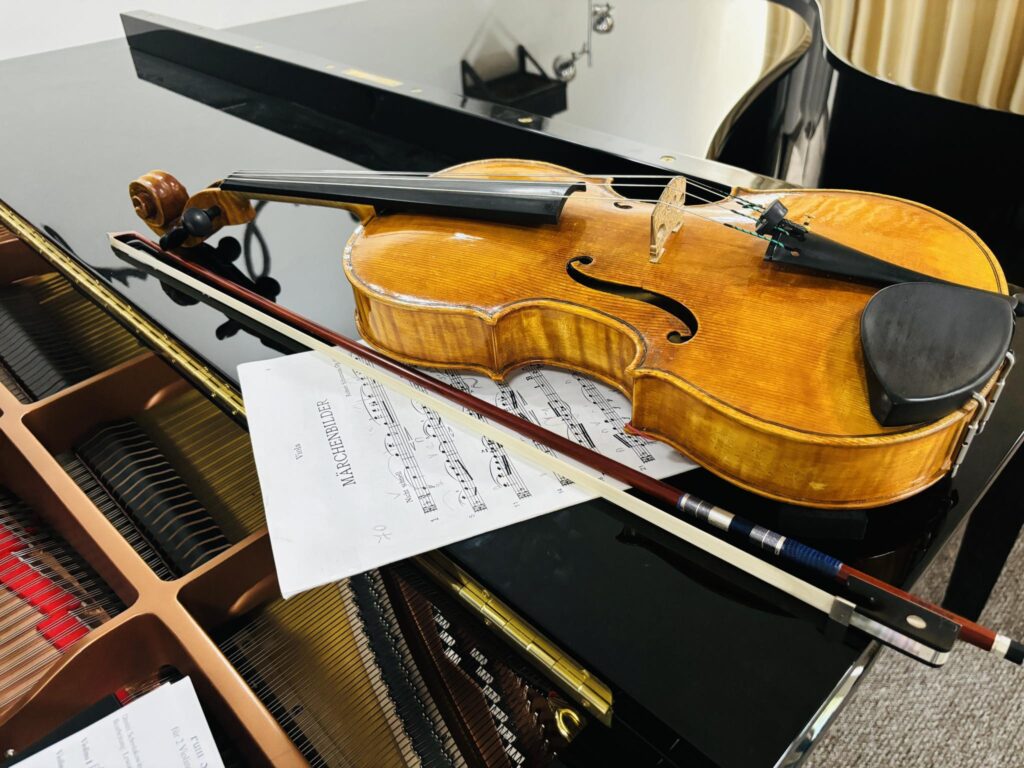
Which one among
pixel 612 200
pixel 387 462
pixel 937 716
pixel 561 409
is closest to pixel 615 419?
A: pixel 561 409

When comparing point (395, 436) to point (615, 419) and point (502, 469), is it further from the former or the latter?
point (615, 419)

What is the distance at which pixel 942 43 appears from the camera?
2.84m

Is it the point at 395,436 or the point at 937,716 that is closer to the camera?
the point at 395,436

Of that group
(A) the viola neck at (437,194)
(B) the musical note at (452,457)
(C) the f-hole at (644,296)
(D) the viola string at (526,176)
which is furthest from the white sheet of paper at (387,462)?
(D) the viola string at (526,176)

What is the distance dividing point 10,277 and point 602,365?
130 cm

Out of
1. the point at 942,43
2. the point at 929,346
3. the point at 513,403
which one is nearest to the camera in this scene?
the point at 929,346

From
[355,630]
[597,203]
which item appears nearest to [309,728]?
[355,630]

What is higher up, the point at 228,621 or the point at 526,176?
the point at 526,176

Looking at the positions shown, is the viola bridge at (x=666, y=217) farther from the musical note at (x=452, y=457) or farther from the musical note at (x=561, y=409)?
the musical note at (x=452, y=457)

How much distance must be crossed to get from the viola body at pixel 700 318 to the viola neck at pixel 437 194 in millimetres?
→ 21

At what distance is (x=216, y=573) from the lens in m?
0.81

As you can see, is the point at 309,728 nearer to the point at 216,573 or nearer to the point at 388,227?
A: the point at 216,573

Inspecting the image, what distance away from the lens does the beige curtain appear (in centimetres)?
262

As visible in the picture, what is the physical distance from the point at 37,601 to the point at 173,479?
0.77 feet
